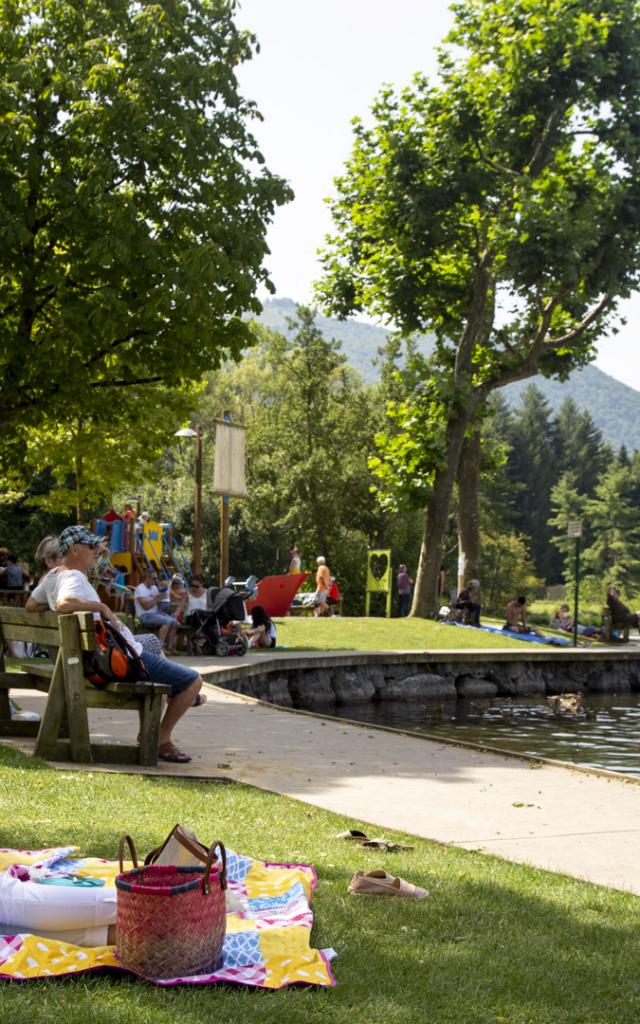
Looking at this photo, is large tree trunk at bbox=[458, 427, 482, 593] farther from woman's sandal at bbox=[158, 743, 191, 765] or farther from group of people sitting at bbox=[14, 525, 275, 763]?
woman's sandal at bbox=[158, 743, 191, 765]

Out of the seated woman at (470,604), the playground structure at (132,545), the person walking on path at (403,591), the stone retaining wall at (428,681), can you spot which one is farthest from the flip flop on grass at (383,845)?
the person walking on path at (403,591)

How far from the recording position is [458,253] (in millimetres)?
32094

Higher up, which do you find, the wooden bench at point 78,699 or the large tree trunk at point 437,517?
the large tree trunk at point 437,517

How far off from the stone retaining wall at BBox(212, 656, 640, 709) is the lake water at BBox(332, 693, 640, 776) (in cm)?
41

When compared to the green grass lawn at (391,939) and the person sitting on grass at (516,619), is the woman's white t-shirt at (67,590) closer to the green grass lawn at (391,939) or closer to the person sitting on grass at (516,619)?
the green grass lawn at (391,939)

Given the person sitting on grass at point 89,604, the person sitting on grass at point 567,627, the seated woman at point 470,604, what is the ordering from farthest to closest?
the person sitting on grass at point 567,627 → the seated woman at point 470,604 → the person sitting on grass at point 89,604

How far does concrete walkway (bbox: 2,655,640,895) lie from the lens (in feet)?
22.3

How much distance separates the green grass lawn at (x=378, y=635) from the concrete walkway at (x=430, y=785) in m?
12.8

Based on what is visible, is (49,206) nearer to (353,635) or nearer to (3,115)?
(3,115)

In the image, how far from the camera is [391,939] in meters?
4.62

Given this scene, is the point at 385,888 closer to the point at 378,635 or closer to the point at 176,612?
the point at 176,612

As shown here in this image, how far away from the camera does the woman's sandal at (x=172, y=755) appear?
30.5 ft

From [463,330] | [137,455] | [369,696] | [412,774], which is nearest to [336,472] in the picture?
[463,330]

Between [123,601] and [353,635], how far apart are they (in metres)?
7.79
